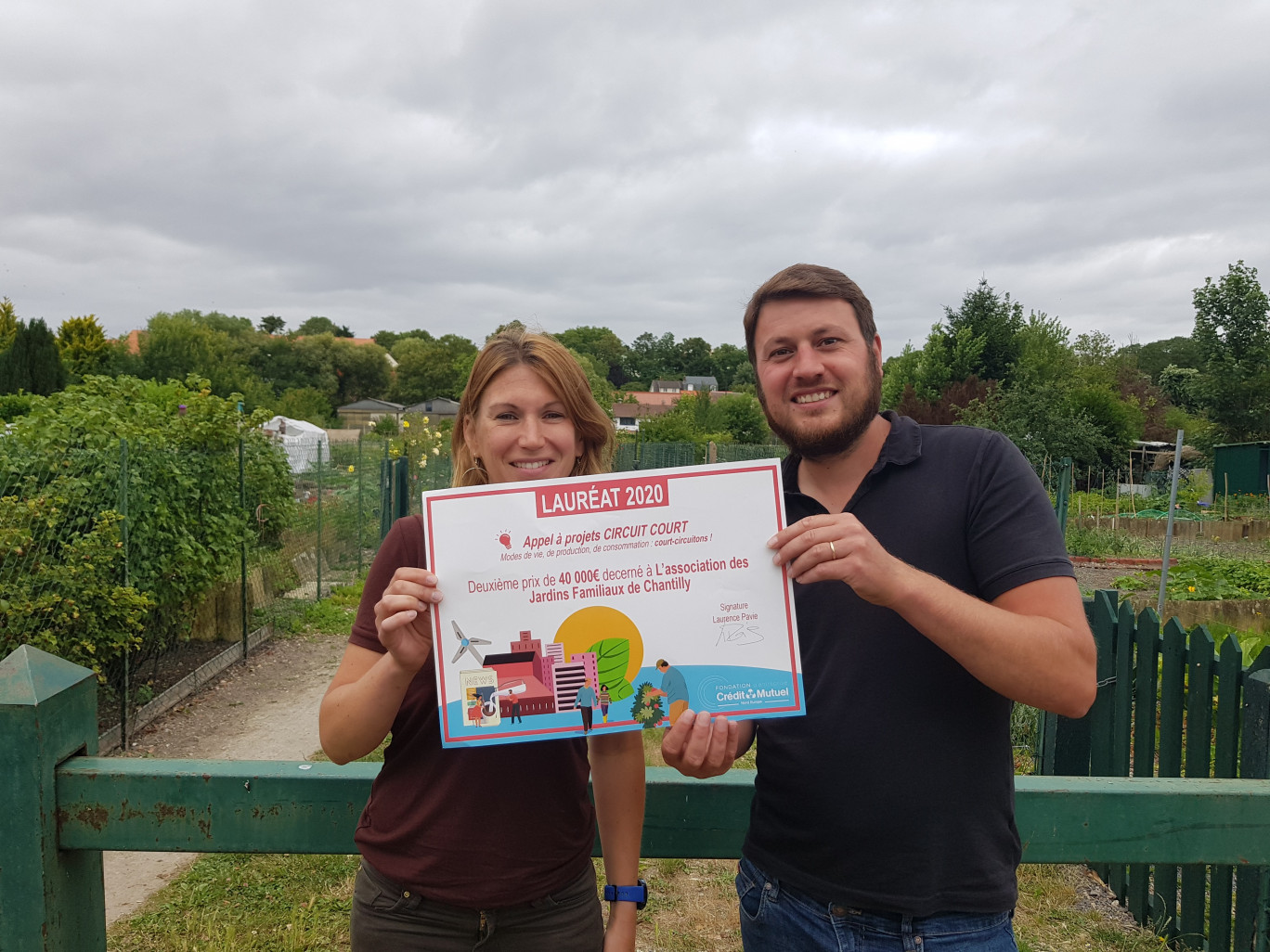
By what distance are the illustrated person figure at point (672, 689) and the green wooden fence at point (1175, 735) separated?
8.72ft

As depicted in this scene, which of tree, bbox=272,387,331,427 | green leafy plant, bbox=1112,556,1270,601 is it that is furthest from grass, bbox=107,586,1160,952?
tree, bbox=272,387,331,427

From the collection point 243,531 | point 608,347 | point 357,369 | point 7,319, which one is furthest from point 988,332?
point 608,347

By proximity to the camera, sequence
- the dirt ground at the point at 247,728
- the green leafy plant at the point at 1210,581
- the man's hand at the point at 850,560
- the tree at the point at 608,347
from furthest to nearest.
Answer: the tree at the point at 608,347 → the green leafy plant at the point at 1210,581 → the dirt ground at the point at 247,728 → the man's hand at the point at 850,560

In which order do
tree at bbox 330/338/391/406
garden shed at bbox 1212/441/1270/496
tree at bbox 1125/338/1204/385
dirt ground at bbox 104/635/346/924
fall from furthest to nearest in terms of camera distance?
1. tree at bbox 330/338/391/406
2. tree at bbox 1125/338/1204/385
3. garden shed at bbox 1212/441/1270/496
4. dirt ground at bbox 104/635/346/924

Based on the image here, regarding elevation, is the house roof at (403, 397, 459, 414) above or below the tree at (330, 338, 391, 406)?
below

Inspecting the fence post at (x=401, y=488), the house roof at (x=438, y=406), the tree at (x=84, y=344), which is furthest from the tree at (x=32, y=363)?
the house roof at (x=438, y=406)

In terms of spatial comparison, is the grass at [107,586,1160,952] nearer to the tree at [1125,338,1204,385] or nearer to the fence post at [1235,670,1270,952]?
the fence post at [1235,670,1270,952]

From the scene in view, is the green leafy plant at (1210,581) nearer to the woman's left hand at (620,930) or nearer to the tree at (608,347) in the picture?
the woman's left hand at (620,930)

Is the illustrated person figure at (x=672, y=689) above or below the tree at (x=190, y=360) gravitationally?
below

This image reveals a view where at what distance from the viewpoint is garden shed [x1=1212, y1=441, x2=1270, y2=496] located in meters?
25.2

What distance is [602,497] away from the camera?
1597 mm

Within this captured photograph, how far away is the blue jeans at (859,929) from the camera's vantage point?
159cm

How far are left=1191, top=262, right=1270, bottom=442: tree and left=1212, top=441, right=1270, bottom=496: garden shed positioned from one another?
188 inches

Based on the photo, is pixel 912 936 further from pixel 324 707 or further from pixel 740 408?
pixel 740 408
